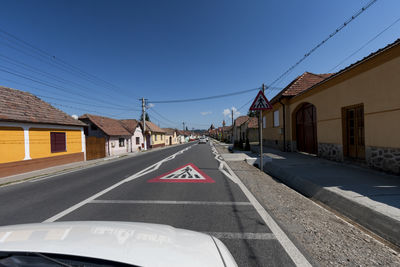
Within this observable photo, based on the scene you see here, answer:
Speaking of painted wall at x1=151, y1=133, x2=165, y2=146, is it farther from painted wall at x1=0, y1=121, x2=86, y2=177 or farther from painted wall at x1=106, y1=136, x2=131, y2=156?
painted wall at x1=0, y1=121, x2=86, y2=177

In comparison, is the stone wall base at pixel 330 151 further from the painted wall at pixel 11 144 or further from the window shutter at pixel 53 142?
the window shutter at pixel 53 142

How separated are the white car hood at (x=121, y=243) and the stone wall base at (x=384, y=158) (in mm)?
7368

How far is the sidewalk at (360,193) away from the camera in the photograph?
2971 millimetres

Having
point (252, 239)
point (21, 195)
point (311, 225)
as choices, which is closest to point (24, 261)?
point (252, 239)

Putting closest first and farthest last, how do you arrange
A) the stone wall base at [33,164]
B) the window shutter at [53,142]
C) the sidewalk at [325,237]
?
the sidewalk at [325,237], the stone wall base at [33,164], the window shutter at [53,142]

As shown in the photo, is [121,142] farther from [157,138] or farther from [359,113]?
[359,113]

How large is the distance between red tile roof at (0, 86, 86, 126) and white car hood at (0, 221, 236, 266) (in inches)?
478

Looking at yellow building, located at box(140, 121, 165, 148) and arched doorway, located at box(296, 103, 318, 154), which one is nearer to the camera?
arched doorway, located at box(296, 103, 318, 154)

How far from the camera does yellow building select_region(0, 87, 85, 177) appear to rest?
381 inches

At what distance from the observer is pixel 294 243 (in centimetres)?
256

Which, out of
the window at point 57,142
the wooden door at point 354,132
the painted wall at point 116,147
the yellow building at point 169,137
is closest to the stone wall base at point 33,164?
the window at point 57,142

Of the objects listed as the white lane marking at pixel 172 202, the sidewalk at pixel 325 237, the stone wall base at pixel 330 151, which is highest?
the stone wall base at pixel 330 151

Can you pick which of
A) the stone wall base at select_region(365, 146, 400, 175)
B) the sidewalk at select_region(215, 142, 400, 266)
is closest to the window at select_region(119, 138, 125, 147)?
the sidewalk at select_region(215, 142, 400, 266)

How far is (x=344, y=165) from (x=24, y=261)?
32.1ft
